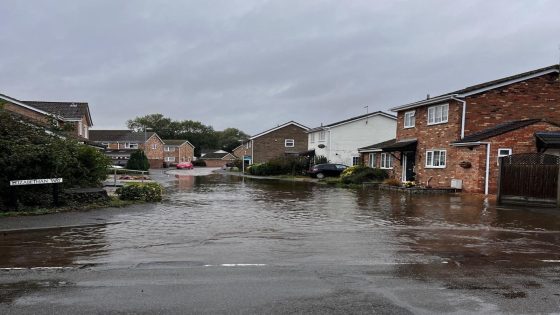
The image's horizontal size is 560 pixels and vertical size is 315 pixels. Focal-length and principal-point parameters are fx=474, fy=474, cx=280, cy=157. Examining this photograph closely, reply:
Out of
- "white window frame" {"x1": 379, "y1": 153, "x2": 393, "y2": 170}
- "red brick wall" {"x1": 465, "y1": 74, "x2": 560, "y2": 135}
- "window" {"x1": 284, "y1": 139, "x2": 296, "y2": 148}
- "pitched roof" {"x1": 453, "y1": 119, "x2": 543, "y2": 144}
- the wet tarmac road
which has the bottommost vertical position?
the wet tarmac road

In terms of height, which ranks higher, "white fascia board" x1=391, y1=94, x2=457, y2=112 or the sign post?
"white fascia board" x1=391, y1=94, x2=457, y2=112

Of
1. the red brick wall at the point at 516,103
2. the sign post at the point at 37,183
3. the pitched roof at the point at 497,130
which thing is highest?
the red brick wall at the point at 516,103

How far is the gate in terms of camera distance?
18.1m

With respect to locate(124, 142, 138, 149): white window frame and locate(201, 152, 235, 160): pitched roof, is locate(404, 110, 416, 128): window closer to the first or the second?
locate(124, 142, 138, 149): white window frame

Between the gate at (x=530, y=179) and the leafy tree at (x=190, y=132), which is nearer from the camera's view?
the gate at (x=530, y=179)

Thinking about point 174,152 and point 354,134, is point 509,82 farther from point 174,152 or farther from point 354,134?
point 174,152

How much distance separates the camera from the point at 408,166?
33125 millimetres

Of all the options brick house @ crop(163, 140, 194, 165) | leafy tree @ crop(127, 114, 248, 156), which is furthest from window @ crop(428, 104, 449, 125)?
leafy tree @ crop(127, 114, 248, 156)

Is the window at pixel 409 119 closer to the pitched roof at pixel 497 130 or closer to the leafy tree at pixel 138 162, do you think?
the pitched roof at pixel 497 130

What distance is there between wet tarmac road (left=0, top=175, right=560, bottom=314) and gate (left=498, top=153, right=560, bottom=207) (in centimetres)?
394

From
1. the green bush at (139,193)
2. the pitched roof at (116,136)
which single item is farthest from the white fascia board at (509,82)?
Answer: the pitched roof at (116,136)

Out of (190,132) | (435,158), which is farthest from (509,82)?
(190,132)

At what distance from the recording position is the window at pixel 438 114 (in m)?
28.0

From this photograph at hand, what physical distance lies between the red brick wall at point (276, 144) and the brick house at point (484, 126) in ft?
123
